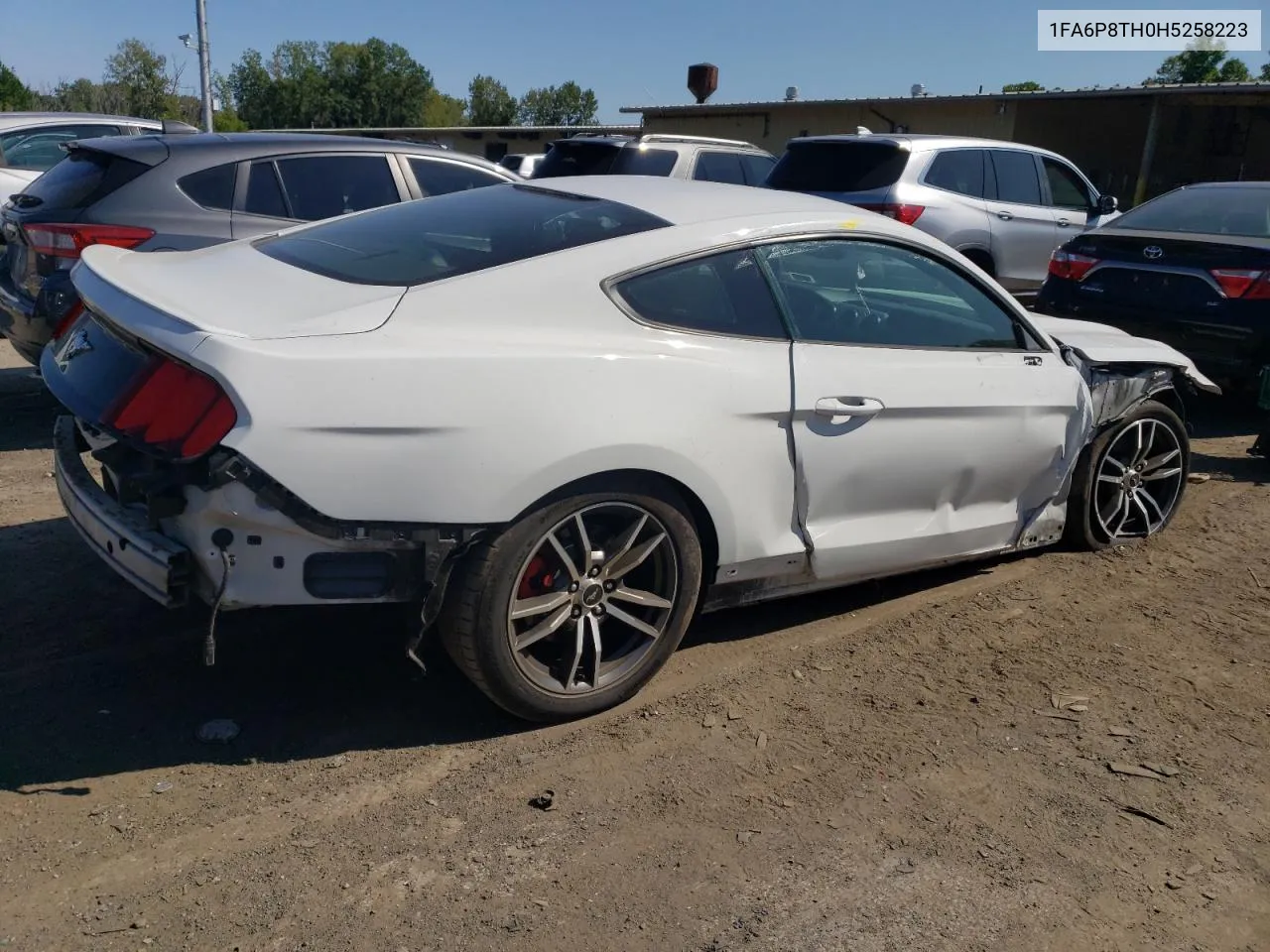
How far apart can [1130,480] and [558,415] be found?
3217 mm

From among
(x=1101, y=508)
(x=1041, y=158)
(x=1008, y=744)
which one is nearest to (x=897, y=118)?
(x=1041, y=158)

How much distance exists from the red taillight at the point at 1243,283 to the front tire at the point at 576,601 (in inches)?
200

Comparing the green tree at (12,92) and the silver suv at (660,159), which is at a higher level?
the green tree at (12,92)

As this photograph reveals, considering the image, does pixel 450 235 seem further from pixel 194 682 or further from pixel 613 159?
pixel 613 159

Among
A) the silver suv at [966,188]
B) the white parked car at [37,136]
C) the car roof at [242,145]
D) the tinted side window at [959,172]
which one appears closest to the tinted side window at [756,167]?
the silver suv at [966,188]

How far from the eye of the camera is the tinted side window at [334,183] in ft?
22.2

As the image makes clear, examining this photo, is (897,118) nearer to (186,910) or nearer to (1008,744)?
(1008,744)

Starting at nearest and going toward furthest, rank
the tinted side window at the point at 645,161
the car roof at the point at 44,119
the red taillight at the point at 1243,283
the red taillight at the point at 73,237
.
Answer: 1. the red taillight at the point at 73,237
2. the red taillight at the point at 1243,283
3. the car roof at the point at 44,119
4. the tinted side window at the point at 645,161

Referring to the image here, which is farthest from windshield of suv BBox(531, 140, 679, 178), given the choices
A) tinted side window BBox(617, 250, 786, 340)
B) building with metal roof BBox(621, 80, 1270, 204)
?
building with metal roof BBox(621, 80, 1270, 204)

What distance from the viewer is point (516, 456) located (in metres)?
3.08

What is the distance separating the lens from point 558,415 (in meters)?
3.16

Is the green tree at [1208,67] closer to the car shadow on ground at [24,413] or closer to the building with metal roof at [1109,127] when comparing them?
the building with metal roof at [1109,127]

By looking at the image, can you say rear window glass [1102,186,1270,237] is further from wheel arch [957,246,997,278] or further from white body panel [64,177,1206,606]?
white body panel [64,177,1206,606]

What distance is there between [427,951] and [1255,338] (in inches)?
253
